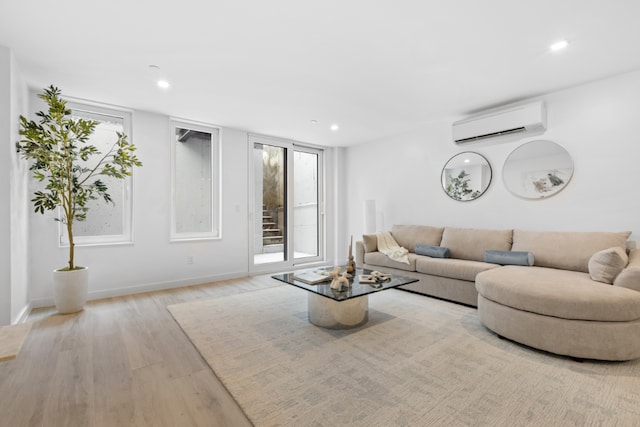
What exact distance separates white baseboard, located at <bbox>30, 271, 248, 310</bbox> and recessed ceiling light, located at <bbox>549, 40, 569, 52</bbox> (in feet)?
15.1

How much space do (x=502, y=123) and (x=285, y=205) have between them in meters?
3.52

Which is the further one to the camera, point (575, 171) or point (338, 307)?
point (575, 171)

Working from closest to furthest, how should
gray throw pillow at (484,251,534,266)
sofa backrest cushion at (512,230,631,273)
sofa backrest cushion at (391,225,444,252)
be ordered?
sofa backrest cushion at (512,230,631,273)
gray throw pillow at (484,251,534,266)
sofa backrest cushion at (391,225,444,252)

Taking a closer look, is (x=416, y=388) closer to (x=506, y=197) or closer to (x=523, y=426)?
(x=523, y=426)

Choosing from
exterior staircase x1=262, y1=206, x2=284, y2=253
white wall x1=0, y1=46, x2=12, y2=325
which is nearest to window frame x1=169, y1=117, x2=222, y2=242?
exterior staircase x1=262, y1=206, x2=284, y2=253

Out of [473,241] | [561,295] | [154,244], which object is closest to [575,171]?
[473,241]

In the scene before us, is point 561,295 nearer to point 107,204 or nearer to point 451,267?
point 451,267

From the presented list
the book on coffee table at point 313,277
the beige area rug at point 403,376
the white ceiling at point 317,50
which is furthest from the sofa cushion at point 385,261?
the white ceiling at point 317,50

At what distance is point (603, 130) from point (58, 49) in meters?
5.18

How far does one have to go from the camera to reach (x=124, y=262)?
3.78 metres

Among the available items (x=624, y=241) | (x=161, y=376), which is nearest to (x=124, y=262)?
(x=161, y=376)

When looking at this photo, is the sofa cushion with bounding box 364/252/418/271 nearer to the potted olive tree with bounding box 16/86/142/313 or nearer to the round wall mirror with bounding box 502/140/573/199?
the round wall mirror with bounding box 502/140/573/199

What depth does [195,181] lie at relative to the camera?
450 cm

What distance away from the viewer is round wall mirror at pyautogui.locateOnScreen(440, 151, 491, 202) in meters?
3.97
